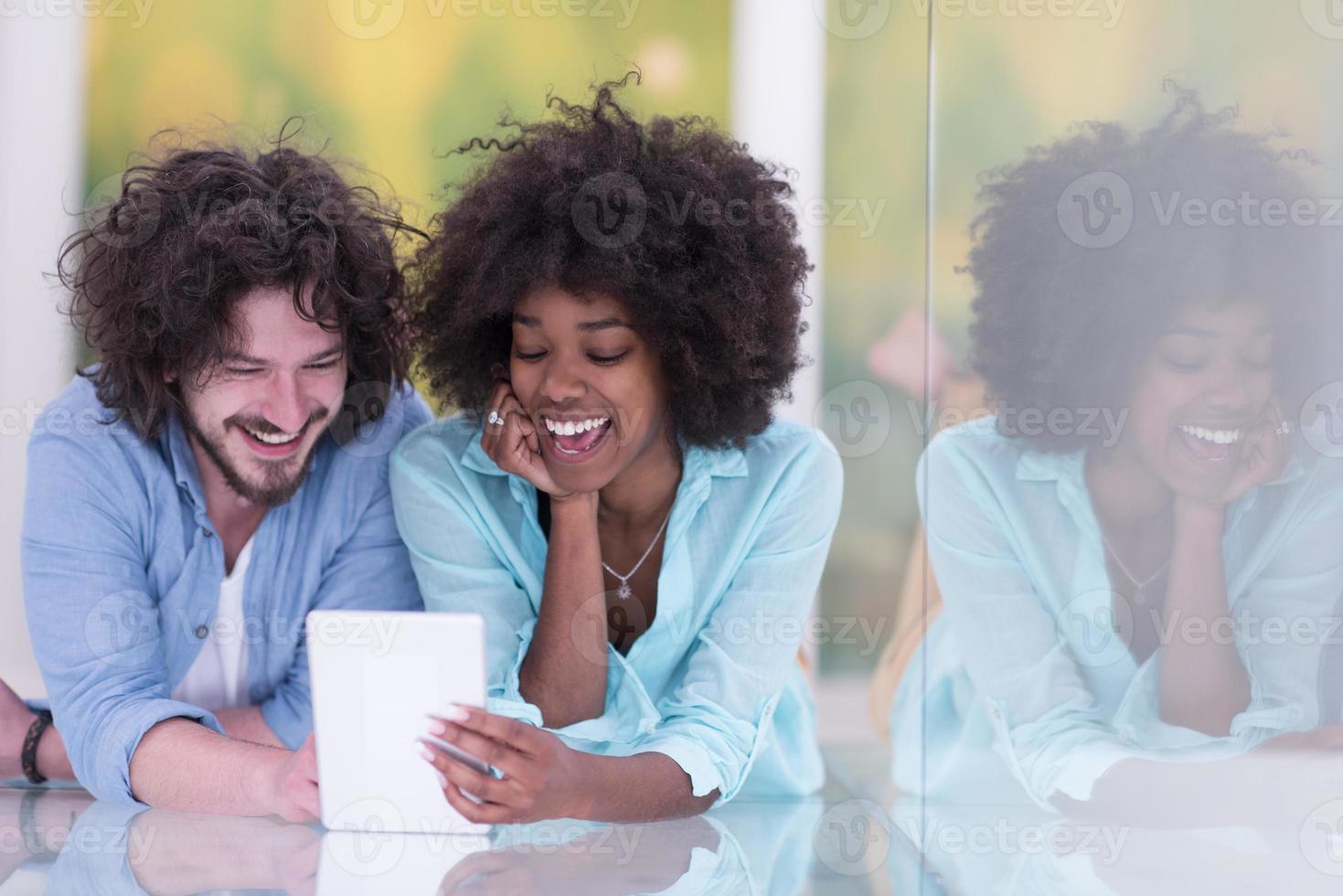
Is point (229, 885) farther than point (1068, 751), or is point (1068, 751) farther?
point (1068, 751)

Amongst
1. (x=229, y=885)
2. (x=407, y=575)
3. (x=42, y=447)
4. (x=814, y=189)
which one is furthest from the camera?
(x=814, y=189)

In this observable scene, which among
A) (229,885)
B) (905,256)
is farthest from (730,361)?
(229,885)

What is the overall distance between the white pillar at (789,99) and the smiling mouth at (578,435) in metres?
1.06

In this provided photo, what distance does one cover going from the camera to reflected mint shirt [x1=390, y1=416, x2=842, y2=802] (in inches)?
65.2

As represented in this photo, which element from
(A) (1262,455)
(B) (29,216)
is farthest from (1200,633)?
(B) (29,216)

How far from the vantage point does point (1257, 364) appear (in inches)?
52.2

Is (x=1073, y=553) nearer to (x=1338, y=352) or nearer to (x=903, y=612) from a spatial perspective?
(x=1338, y=352)

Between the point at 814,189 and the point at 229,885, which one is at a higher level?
the point at 814,189

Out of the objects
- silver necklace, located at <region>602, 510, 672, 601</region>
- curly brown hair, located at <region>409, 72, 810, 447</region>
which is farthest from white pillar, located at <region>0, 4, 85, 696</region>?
silver necklace, located at <region>602, 510, 672, 601</region>

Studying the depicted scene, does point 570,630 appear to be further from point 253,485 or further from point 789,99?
point 789,99

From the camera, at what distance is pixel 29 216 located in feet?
8.63

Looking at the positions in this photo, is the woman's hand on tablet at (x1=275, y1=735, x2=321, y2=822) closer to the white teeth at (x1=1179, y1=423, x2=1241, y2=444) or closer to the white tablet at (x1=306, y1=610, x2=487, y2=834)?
the white tablet at (x1=306, y1=610, x2=487, y2=834)

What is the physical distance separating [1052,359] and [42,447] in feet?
4.26

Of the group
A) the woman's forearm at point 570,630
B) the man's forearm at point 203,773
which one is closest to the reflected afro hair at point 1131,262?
the woman's forearm at point 570,630
